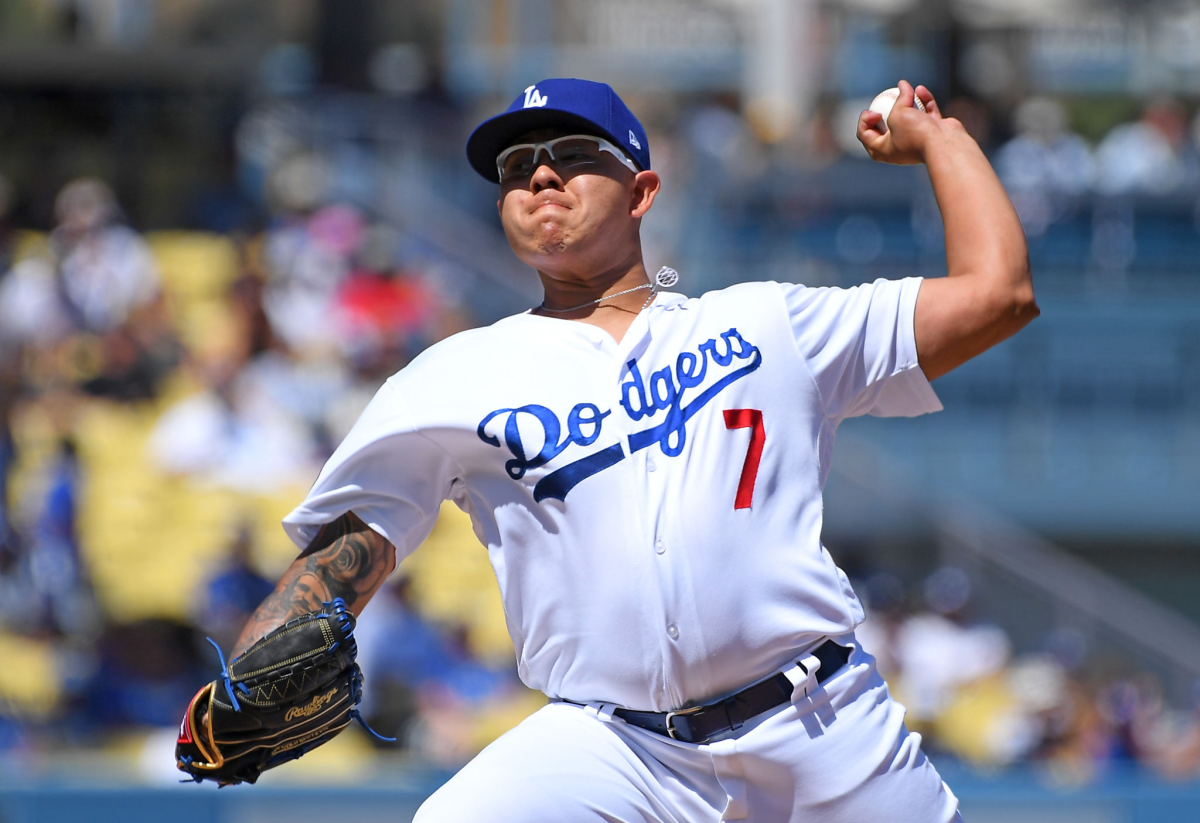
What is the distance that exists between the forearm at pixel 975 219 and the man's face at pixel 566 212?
563 millimetres

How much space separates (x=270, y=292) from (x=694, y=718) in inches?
303

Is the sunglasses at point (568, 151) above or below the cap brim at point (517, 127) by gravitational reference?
below

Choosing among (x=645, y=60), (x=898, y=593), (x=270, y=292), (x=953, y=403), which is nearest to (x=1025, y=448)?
(x=953, y=403)

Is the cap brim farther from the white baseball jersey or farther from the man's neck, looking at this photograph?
the white baseball jersey

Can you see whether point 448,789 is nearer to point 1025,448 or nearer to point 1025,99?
point 1025,448

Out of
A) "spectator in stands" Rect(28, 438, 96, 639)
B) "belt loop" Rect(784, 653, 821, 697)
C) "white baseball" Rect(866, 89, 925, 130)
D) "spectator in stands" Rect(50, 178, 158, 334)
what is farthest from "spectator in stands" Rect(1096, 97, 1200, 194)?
"belt loop" Rect(784, 653, 821, 697)

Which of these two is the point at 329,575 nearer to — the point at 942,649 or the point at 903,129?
the point at 903,129

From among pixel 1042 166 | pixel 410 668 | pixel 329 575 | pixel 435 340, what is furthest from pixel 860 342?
pixel 1042 166

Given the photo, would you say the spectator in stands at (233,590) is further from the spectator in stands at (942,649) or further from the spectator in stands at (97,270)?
the spectator in stands at (942,649)

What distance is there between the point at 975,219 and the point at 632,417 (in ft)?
2.21

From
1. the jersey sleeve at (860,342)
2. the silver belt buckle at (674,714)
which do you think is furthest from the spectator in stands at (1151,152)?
the silver belt buckle at (674,714)

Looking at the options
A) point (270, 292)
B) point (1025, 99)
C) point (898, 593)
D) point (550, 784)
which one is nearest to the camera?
point (550, 784)

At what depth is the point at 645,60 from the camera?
1662 centimetres

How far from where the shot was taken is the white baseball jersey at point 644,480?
2.39 metres
